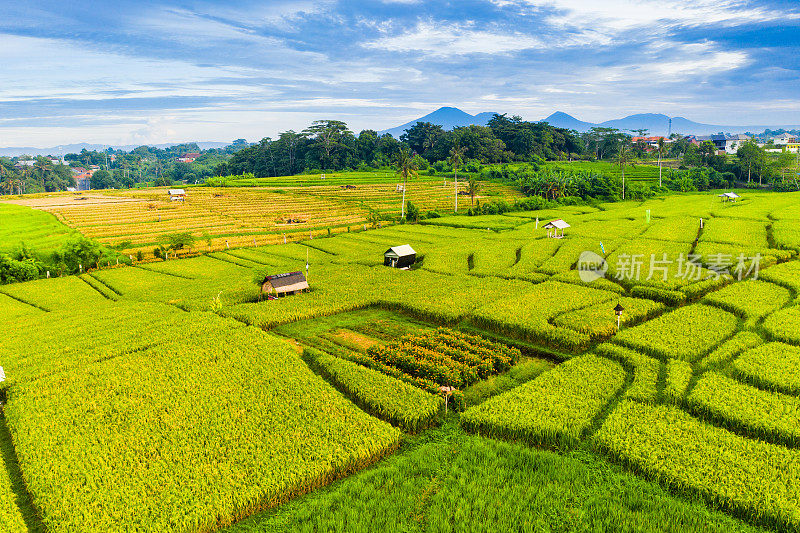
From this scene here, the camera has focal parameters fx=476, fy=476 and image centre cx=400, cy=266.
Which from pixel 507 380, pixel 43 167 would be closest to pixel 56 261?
pixel 507 380

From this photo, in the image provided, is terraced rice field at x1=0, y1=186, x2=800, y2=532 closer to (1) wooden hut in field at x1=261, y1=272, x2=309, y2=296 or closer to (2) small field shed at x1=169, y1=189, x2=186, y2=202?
(1) wooden hut in field at x1=261, y1=272, x2=309, y2=296

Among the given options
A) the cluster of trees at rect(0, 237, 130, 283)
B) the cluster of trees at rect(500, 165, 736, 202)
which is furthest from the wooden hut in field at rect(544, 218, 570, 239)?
the cluster of trees at rect(0, 237, 130, 283)

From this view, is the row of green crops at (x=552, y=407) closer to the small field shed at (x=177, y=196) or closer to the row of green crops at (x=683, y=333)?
the row of green crops at (x=683, y=333)

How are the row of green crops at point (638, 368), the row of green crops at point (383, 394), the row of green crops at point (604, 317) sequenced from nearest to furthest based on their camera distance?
the row of green crops at point (383, 394) < the row of green crops at point (638, 368) < the row of green crops at point (604, 317)

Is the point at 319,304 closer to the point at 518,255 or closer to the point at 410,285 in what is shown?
the point at 410,285

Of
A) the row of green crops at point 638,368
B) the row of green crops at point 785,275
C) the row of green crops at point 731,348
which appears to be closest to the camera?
the row of green crops at point 638,368

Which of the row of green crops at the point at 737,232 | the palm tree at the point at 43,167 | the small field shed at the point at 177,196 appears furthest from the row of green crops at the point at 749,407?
the palm tree at the point at 43,167
